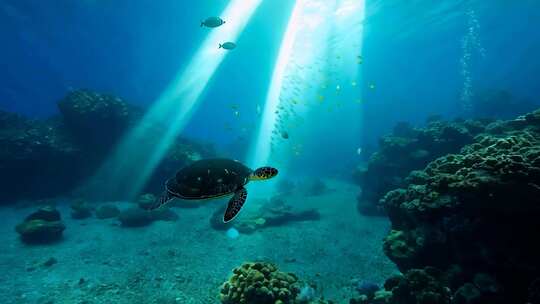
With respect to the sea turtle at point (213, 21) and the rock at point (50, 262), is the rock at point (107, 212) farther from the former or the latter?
the sea turtle at point (213, 21)

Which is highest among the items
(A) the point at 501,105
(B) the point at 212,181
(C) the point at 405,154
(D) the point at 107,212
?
(A) the point at 501,105

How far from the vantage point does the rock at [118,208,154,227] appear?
14.0 m

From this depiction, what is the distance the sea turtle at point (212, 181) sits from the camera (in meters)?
4.30

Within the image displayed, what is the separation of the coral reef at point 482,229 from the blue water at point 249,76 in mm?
2571

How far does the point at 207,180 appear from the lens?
4395mm

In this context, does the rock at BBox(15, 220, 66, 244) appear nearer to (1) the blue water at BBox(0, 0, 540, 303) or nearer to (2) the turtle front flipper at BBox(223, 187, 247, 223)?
(1) the blue water at BBox(0, 0, 540, 303)

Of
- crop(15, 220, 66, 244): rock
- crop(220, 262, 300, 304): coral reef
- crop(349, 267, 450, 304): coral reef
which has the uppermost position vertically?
crop(15, 220, 66, 244): rock

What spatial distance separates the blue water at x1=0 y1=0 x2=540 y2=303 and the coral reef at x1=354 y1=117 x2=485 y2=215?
5.16ft

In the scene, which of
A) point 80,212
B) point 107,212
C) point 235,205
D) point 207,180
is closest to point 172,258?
point 207,180

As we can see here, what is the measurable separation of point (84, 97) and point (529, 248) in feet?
73.8

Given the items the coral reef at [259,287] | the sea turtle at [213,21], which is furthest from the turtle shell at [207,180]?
the sea turtle at [213,21]

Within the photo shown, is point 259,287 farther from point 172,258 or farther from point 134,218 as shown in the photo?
point 134,218

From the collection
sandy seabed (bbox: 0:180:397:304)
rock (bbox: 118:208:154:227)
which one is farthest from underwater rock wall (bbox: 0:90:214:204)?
rock (bbox: 118:208:154:227)

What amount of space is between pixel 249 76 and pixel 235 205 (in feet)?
249
